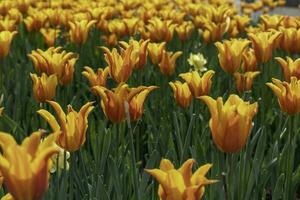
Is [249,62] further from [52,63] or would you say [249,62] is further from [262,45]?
[52,63]

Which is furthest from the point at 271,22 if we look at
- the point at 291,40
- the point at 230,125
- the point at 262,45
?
the point at 230,125

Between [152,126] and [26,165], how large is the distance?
5.75 feet

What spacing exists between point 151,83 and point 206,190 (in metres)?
1.79

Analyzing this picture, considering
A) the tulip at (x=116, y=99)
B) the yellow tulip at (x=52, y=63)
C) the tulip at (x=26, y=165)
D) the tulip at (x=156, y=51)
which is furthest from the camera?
the tulip at (x=156, y=51)

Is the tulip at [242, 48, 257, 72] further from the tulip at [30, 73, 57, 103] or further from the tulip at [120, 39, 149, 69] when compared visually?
the tulip at [30, 73, 57, 103]

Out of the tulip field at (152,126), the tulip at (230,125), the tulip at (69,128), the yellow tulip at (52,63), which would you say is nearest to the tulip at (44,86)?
the tulip field at (152,126)

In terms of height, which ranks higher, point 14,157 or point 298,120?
point 14,157

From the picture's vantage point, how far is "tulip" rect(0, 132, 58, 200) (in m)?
1.04

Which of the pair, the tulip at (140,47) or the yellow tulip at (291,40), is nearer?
the tulip at (140,47)

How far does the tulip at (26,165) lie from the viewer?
40.8 inches

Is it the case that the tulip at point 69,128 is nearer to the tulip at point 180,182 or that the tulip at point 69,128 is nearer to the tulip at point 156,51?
the tulip at point 180,182

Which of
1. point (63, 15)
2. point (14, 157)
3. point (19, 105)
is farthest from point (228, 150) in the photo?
point (63, 15)

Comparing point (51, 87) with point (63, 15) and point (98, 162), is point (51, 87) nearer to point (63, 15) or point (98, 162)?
point (98, 162)

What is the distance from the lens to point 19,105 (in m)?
3.01
